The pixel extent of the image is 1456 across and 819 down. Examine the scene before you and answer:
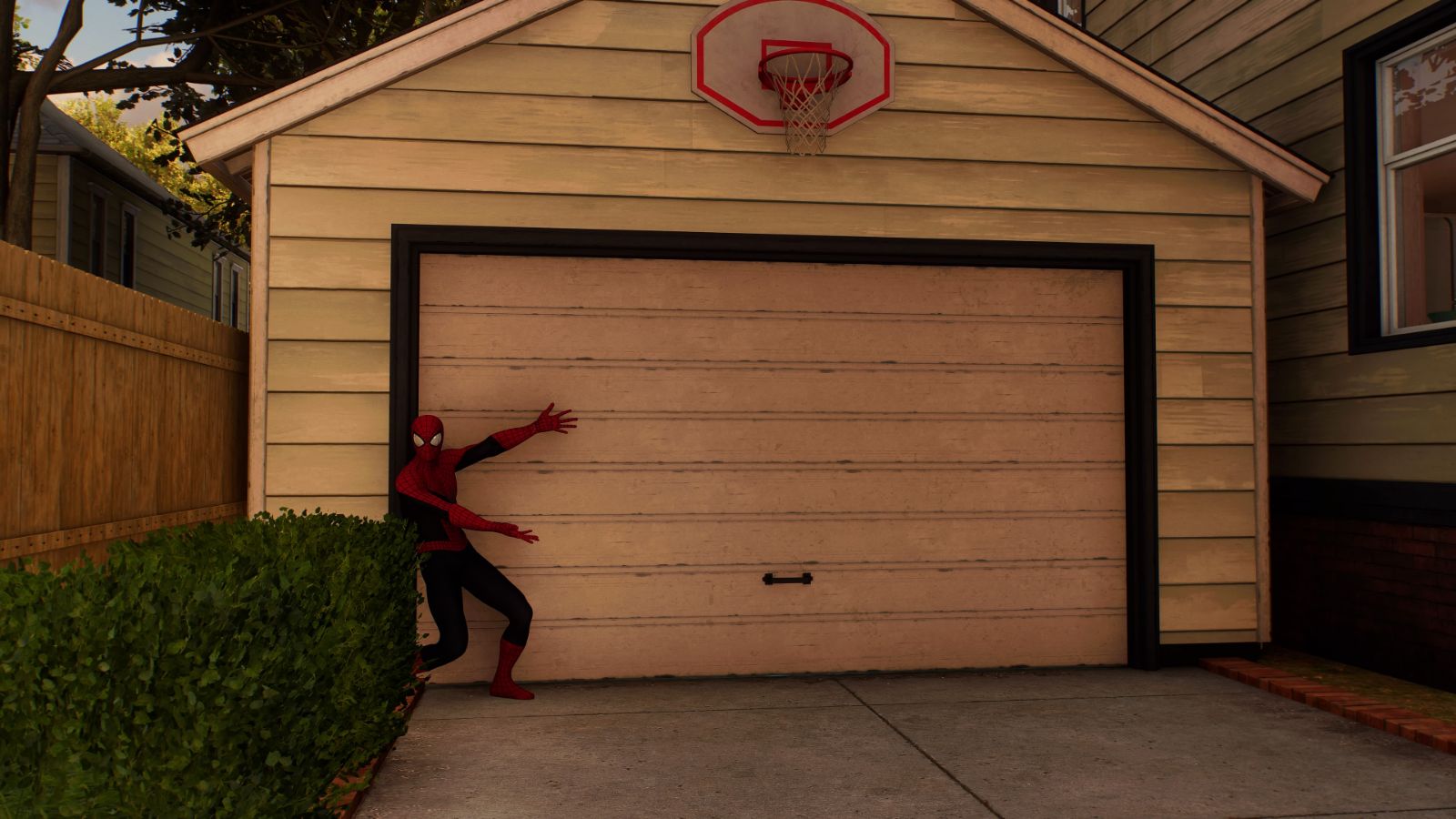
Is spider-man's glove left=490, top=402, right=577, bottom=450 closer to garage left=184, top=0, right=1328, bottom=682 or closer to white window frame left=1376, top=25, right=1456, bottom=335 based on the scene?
garage left=184, top=0, right=1328, bottom=682

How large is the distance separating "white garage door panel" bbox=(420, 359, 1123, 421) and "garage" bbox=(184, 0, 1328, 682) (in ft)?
0.07

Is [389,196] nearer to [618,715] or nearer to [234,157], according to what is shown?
[234,157]

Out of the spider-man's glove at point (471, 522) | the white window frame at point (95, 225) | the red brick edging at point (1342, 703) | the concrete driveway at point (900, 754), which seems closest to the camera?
the concrete driveway at point (900, 754)

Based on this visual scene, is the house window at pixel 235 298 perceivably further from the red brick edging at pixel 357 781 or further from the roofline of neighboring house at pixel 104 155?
the red brick edging at pixel 357 781

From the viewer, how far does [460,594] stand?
642 centimetres

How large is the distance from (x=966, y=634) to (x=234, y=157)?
215 inches

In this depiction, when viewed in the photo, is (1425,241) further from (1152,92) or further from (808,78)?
(808,78)

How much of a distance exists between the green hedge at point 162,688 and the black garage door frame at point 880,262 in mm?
3316

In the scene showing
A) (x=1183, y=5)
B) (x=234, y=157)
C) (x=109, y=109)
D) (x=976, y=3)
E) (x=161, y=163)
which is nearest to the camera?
(x=234, y=157)

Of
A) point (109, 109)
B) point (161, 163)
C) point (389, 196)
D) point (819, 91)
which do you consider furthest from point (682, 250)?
point (109, 109)

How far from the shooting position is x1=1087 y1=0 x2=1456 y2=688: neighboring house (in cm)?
662

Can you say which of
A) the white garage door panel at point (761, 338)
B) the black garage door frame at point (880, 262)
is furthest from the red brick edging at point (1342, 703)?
the white garage door panel at point (761, 338)

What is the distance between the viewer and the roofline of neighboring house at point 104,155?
14289mm

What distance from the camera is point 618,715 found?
607cm
